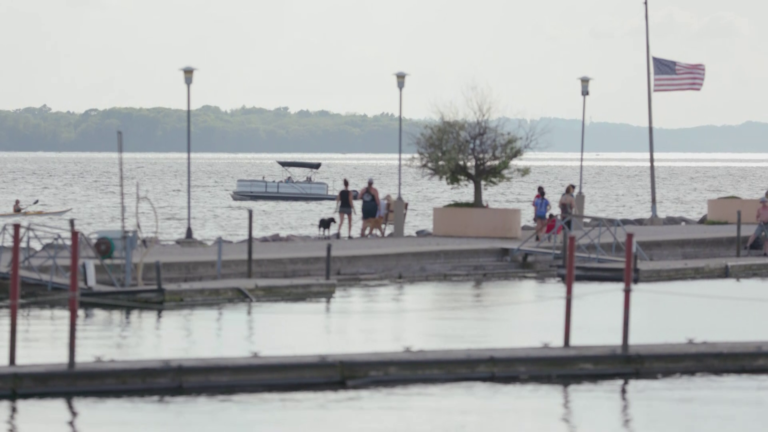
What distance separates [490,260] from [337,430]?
56.3 feet

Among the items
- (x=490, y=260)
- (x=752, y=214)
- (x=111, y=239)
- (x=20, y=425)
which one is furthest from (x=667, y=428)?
(x=752, y=214)

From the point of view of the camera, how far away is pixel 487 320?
16953 mm

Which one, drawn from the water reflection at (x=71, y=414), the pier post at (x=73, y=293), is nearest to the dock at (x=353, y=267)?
the pier post at (x=73, y=293)

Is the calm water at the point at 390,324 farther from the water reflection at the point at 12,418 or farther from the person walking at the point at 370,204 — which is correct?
the person walking at the point at 370,204

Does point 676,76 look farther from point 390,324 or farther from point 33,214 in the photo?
point 33,214

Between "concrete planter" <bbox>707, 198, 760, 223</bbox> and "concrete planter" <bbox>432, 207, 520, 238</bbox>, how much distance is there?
11.4m

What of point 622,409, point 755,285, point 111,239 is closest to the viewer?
point 622,409

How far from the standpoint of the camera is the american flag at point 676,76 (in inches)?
1502

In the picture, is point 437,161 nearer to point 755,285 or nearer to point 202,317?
point 755,285

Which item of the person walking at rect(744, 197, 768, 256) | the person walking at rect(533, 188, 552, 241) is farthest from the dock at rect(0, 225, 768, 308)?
the person walking at rect(533, 188, 552, 241)

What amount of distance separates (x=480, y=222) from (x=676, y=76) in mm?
10807

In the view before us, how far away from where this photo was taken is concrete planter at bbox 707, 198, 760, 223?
39.9m

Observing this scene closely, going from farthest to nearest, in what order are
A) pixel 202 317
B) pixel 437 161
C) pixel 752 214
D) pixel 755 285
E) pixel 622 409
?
pixel 752 214
pixel 437 161
pixel 755 285
pixel 202 317
pixel 622 409

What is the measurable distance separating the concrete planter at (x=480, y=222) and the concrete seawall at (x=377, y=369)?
1813 centimetres
